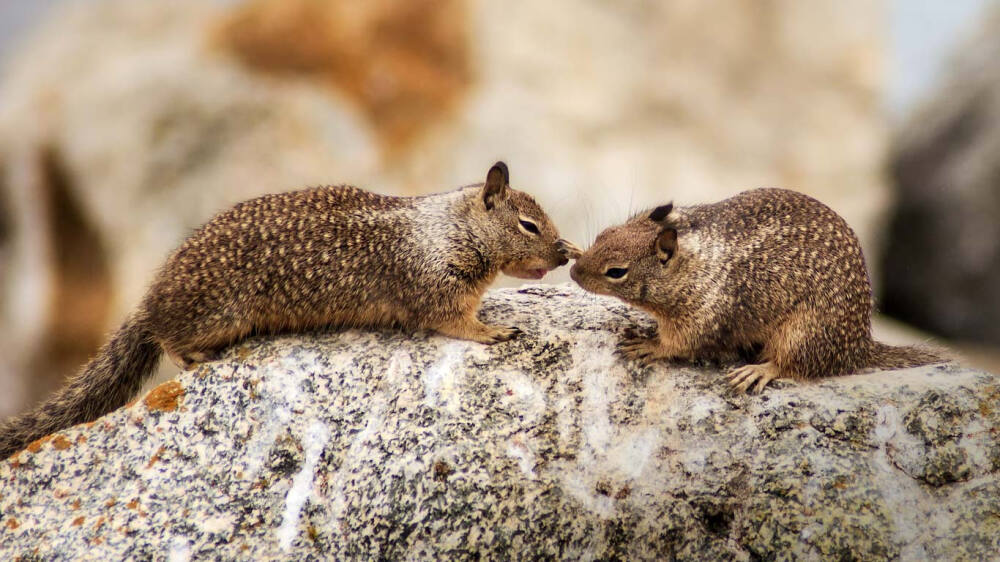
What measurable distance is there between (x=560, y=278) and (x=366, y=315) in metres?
4.99

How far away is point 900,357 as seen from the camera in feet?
15.6

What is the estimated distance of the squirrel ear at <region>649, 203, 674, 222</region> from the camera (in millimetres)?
4668

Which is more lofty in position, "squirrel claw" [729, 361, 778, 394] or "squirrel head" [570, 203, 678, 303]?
"squirrel head" [570, 203, 678, 303]

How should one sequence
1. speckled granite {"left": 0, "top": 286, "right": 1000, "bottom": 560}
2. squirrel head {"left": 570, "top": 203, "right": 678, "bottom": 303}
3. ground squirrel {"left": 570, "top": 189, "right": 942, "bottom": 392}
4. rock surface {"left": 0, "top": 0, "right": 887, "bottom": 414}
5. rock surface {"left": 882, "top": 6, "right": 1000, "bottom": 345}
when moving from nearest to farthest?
speckled granite {"left": 0, "top": 286, "right": 1000, "bottom": 560} → ground squirrel {"left": 570, "top": 189, "right": 942, "bottom": 392} → squirrel head {"left": 570, "top": 203, "right": 678, "bottom": 303} → rock surface {"left": 882, "top": 6, "right": 1000, "bottom": 345} → rock surface {"left": 0, "top": 0, "right": 887, "bottom": 414}

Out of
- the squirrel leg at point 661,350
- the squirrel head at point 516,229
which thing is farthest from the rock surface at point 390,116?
the squirrel leg at point 661,350

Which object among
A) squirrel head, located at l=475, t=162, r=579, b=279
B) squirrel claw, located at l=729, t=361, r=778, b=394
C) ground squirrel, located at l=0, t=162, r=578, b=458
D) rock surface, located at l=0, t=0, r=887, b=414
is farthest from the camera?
rock surface, located at l=0, t=0, r=887, b=414

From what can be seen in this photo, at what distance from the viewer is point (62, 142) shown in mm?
12125

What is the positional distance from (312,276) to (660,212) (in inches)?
67.0

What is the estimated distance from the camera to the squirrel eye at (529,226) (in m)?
4.96

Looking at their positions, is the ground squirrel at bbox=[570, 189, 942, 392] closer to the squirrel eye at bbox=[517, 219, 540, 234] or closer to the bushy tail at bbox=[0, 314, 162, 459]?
the squirrel eye at bbox=[517, 219, 540, 234]

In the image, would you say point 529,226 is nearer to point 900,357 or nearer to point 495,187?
point 495,187

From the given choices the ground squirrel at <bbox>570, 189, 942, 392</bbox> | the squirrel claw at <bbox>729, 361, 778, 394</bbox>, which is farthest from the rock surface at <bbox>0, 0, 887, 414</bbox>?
the squirrel claw at <bbox>729, 361, 778, 394</bbox>

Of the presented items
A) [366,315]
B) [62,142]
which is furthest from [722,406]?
[62,142]

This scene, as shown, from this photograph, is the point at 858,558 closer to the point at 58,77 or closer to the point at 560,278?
the point at 560,278
